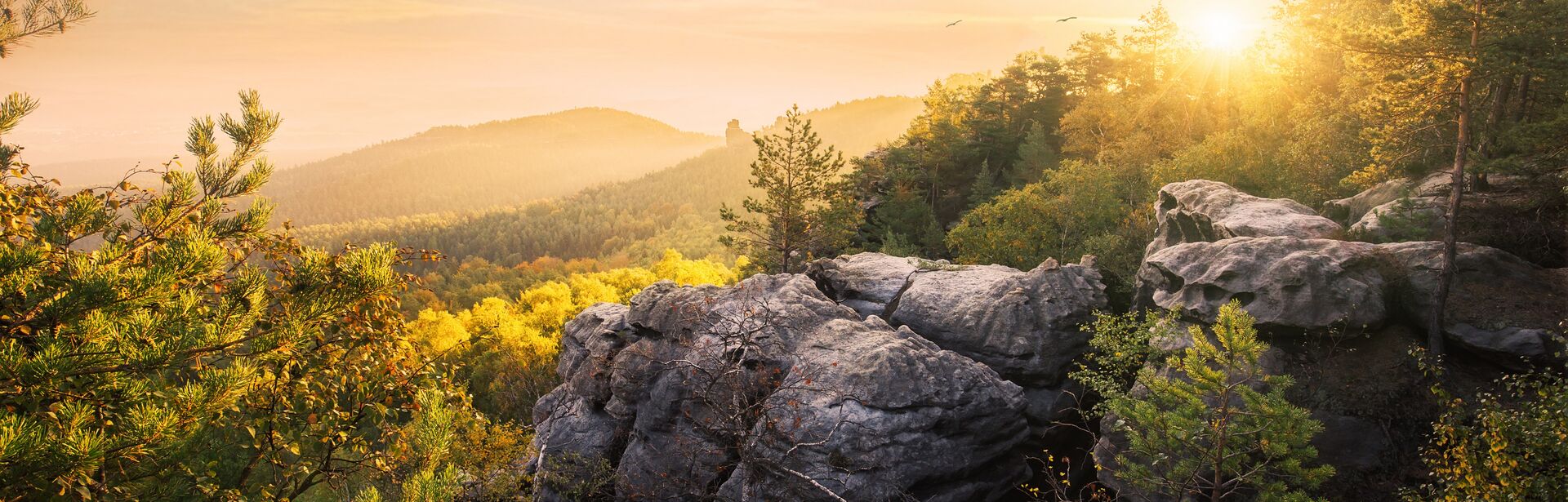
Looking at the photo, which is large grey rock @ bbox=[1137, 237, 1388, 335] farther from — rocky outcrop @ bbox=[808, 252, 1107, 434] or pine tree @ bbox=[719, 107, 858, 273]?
pine tree @ bbox=[719, 107, 858, 273]

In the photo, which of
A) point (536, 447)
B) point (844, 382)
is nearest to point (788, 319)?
point (844, 382)

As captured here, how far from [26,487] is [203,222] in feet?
11.7

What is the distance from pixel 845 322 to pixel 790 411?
3.56m

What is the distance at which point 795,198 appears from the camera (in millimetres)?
31828

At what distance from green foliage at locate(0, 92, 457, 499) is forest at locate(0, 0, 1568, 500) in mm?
32

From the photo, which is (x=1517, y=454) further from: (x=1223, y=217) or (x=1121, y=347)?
(x=1223, y=217)

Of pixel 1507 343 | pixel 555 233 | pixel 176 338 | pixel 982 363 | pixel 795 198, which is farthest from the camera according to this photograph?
pixel 555 233

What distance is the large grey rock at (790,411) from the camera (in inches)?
583

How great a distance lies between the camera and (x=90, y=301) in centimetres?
493

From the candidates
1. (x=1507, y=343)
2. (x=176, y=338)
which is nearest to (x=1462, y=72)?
(x=1507, y=343)

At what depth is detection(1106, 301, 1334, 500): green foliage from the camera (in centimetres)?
1123

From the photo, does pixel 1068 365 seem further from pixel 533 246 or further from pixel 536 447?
pixel 533 246

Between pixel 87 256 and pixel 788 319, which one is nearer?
pixel 87 256

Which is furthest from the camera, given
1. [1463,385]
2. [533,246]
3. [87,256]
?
A: [533,246]
